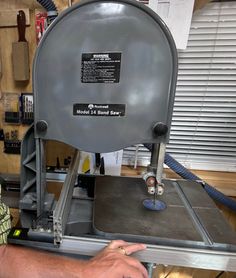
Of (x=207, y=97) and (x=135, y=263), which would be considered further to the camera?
(x=207, y=97)

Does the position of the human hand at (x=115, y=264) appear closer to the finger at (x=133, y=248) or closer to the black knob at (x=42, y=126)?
the finger at (x=133, y=248)

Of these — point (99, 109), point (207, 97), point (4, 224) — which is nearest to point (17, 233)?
point (4, 224)

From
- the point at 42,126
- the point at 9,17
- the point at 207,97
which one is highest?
the point at 9,17

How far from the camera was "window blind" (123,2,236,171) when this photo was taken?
137 cm

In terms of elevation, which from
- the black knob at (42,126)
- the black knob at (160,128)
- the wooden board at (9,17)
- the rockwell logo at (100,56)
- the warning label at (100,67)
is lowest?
the black knob at (42,126)

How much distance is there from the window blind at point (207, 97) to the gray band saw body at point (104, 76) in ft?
2.79

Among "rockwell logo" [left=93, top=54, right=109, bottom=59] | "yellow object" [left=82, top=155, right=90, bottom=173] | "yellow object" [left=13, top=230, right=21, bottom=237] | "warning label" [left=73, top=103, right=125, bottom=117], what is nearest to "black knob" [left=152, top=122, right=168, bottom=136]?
"warning label" [left=73, top=103, right=125, bottom=117]

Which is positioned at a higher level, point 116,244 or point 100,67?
point 100,67

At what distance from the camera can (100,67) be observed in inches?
27.2

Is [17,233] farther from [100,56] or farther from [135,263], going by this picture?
[100,56]

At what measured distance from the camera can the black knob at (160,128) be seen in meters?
0.72

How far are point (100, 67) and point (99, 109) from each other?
13cm

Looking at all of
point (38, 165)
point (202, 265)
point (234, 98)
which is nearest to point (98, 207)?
point (38, 165)

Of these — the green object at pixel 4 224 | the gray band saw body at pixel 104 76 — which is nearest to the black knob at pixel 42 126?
the gray band saw body at pixel 104 76
